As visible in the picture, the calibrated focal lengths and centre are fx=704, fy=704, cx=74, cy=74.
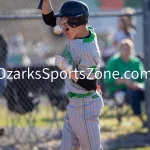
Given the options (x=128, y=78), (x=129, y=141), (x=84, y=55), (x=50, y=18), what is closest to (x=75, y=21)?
(x=84, y=55)

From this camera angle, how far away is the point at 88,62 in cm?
600

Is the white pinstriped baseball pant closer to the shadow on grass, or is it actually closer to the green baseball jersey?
the green baseball jersey

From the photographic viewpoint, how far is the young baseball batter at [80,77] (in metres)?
5.97

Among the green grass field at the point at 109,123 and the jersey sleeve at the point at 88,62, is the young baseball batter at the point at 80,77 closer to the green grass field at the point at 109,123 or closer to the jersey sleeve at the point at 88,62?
the jersey sleeve at the point at 88,62

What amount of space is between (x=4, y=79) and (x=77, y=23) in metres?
3.19

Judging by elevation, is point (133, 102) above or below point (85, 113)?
below

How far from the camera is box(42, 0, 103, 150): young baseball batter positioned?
235 inches

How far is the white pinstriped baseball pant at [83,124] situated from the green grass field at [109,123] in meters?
2.83

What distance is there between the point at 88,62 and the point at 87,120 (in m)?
0.53

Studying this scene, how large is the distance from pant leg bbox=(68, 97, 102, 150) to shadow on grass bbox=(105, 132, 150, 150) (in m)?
2.84

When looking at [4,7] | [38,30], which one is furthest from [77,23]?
[38,30]

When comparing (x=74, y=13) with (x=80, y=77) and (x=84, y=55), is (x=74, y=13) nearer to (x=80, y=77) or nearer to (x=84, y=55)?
(x=84, y=55)

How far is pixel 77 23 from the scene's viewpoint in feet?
19.8

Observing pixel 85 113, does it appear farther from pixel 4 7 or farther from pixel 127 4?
pixel 127 4
